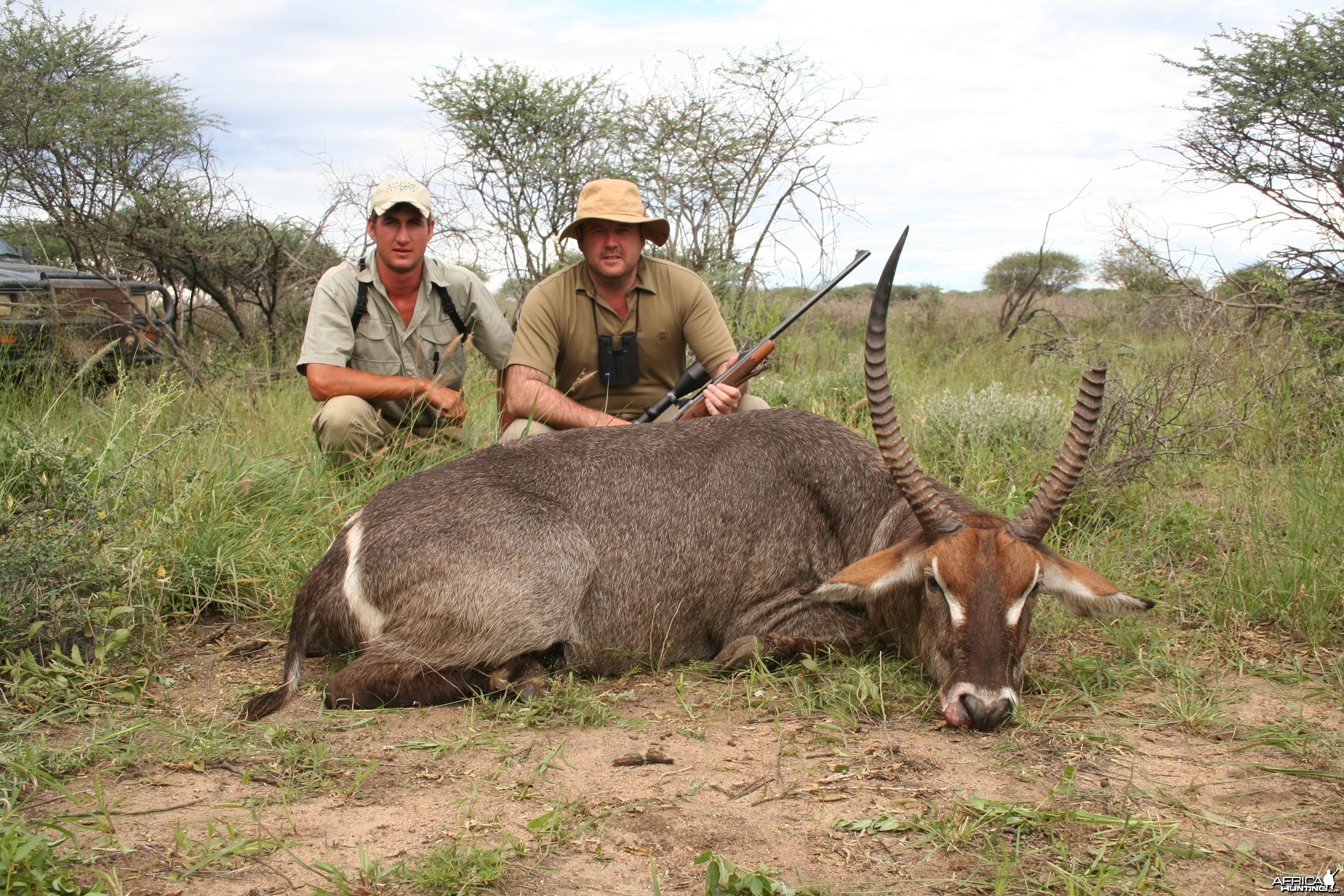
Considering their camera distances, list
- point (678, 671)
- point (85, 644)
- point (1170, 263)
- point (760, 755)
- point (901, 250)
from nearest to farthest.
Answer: point (760, 755), point (901, 250), point (85, 644), point (678, 671), point (1170, 263)

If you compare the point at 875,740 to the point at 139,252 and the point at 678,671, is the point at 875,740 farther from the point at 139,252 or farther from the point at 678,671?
the point at 139,252

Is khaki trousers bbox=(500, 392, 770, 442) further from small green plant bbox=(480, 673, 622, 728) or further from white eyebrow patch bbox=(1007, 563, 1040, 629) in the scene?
white eyebrow patch bbox=(1007, 563, 1040, 629)

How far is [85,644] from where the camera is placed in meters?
3.57

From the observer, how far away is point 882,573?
3.41 metres

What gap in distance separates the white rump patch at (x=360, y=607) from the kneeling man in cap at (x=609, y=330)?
1892 millimetres

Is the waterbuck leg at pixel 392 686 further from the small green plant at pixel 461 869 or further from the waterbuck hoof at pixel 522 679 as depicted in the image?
the small green plant at pixel 461 869

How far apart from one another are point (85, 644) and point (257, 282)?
25.7 ft

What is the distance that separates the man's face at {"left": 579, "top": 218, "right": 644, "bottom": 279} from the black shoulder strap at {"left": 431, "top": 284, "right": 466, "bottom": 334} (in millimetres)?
1046

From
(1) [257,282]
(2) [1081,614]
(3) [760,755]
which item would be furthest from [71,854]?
(1) [257,282]

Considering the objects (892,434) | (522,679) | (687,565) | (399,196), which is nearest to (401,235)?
(399,196)

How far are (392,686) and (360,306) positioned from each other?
309cm

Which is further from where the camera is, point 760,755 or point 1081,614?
point 1081,614

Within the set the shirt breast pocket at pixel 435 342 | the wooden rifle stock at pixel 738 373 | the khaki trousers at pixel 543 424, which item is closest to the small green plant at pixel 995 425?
the khaki trousers at pixel 543 424

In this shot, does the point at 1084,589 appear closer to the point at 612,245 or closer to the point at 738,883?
the point at 738,883
